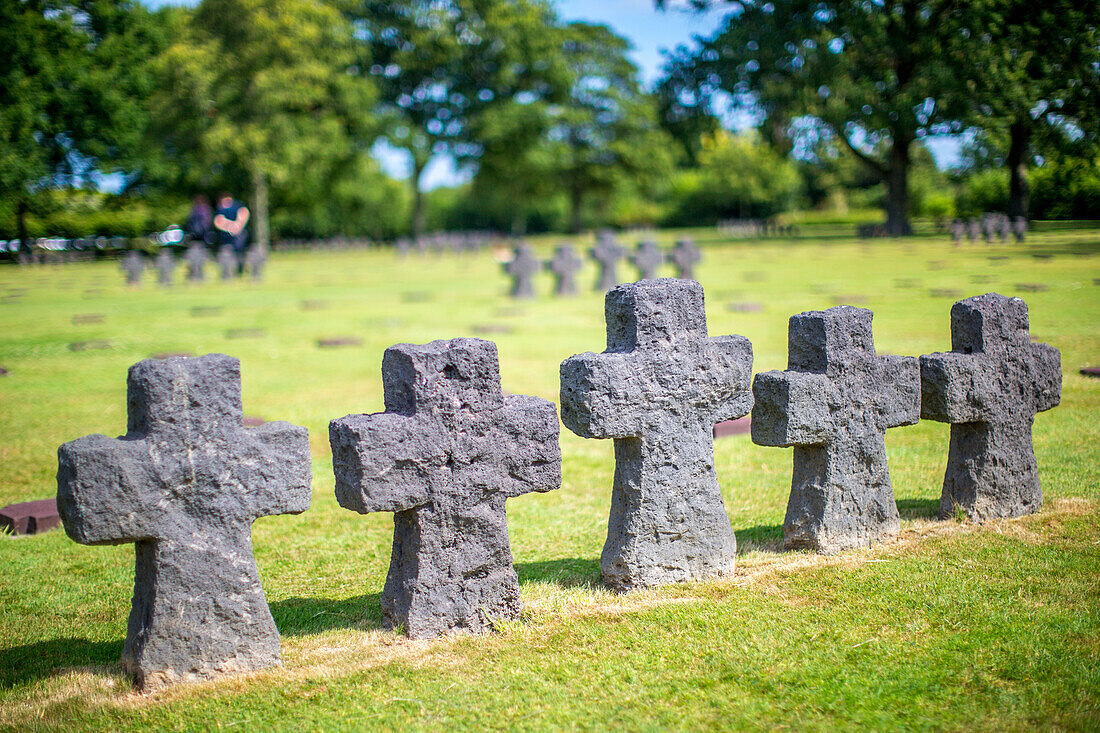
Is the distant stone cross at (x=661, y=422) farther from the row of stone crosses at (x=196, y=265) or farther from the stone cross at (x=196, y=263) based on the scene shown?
the stone cross at (x=196, y=263)

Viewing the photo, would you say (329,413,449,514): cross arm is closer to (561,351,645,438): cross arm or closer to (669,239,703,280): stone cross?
(561,351,645,438): cross arm

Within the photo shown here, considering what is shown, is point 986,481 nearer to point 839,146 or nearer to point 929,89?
point 929,89

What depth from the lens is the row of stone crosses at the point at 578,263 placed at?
1988cm

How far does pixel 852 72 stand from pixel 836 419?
386 inches

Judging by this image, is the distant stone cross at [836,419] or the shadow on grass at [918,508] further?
the shadow on grass at [918,508]

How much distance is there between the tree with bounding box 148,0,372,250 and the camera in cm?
3619

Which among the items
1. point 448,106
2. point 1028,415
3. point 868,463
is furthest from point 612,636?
point 448,106

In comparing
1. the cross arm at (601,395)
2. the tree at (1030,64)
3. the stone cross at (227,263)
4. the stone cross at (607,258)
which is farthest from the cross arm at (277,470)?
the stone cross at (227,263)

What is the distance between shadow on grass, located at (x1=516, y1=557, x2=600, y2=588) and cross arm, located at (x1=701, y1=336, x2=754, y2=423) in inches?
40.3

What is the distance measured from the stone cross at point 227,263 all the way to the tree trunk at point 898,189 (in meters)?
18.5

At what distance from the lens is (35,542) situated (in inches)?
209

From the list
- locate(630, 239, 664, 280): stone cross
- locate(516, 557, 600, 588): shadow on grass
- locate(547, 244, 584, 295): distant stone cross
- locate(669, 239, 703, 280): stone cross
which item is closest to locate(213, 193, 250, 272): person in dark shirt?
locate(547, 244, 584, 295): distant stone cross

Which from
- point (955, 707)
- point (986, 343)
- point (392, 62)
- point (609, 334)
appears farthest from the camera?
point (392, 62)

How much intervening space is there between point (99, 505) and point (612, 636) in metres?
2.07
